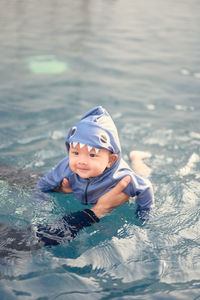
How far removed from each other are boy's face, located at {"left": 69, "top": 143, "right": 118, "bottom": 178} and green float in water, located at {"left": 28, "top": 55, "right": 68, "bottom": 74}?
16.2 ft

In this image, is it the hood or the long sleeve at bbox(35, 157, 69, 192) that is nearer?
the hood

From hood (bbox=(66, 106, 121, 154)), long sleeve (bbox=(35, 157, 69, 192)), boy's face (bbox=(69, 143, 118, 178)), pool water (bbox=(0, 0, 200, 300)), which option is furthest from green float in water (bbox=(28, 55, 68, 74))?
boy's face (bbox=(69, 143, 118, 178))

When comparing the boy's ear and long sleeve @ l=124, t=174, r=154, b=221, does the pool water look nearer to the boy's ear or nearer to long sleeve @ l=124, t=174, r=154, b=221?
long sleeve @ l=124, t=174, r=154, b=221

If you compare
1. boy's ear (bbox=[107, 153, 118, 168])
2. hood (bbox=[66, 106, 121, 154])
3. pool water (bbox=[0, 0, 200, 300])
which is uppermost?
hood (bbox=[66, 106, 121, 154])

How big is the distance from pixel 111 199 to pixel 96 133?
2.31 ft

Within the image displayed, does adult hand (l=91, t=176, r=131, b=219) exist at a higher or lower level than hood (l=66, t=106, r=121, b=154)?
lower

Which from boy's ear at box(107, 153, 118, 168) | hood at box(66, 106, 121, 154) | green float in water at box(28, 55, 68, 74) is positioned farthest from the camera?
green float in water at box(28, 55, 68, 74)

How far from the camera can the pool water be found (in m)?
3.06

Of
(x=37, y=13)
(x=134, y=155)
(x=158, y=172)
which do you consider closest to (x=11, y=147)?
(x=134, y=155)

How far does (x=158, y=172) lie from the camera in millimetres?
4645

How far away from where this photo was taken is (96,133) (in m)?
3.26

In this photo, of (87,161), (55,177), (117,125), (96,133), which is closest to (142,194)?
(87,161)

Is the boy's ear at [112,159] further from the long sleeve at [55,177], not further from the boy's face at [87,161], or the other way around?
the long sleeve at [55,177]

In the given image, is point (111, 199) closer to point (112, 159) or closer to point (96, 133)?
point (112, 159)
